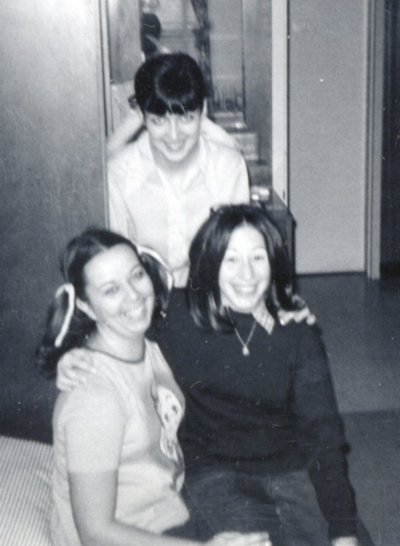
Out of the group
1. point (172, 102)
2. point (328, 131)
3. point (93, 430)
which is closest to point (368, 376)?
point (328, 131)

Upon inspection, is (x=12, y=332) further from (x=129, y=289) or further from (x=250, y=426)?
(x=250, y=426)

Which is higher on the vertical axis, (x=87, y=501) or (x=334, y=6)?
(x=334, y=6)

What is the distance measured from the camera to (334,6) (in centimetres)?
395

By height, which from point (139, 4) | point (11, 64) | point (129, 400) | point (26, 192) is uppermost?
point (139, 4)

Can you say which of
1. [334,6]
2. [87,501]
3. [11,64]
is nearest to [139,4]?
[334,6]

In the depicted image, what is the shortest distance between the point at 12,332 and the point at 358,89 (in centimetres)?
308

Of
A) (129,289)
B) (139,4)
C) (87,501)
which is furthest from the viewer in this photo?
(139,4)

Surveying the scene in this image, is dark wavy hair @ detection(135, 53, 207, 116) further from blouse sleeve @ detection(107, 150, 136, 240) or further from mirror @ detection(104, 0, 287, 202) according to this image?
mirror @ detection(104, 0, 287, 202)

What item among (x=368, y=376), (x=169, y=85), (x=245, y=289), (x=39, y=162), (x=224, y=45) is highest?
Result: (x=224, y=45)

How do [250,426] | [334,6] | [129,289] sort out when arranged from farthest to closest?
1. [334,6]
2. [250,426]
3. [129,289]

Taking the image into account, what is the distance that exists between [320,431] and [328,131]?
9.95 ft

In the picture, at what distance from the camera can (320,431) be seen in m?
1.35

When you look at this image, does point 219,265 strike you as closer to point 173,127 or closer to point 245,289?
point 245,289

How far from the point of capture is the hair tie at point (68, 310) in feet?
4.09
